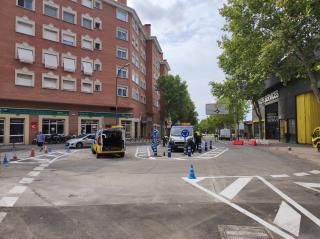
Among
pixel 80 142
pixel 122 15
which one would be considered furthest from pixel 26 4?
pixel 80 142

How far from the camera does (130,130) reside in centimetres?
5084

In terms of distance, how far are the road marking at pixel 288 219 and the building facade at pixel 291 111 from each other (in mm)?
29667

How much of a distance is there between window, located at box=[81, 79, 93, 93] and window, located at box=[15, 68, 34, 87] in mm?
6827

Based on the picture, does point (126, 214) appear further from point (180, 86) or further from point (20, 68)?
point (180, 86)

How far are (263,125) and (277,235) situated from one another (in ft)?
173

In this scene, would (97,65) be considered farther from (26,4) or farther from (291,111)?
(291,111)

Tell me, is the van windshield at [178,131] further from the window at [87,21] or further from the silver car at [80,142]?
the window at [87,21]

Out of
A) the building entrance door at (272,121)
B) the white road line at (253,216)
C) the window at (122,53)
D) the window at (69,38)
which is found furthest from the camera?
the building entrance door at (272,121)

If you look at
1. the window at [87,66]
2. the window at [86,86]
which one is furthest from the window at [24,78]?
the window at [87,66]

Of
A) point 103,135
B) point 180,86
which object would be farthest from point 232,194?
point 180,86

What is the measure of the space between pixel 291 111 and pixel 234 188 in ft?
107

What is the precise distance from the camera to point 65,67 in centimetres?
4066

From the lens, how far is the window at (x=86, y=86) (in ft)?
140

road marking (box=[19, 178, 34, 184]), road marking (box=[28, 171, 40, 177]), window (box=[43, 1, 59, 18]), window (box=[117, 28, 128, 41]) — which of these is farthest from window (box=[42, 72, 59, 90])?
road marking (box=[19, 178, 34, 184])
